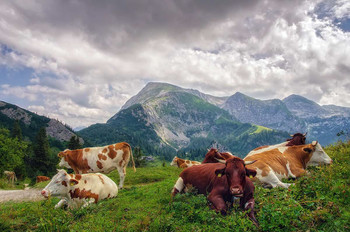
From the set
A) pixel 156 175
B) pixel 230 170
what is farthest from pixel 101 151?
pixel 230 170

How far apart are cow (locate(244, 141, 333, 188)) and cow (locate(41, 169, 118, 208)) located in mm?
7677

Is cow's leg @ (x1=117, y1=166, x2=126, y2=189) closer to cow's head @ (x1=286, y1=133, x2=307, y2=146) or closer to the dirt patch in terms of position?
the dirt patch

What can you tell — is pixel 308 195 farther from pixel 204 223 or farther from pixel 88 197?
pixel 88 197

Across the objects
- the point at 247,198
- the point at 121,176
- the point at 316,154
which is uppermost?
the point at 316,154

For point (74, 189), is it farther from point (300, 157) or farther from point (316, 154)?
point (316, 154)

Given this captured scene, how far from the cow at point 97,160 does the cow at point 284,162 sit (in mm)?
10727

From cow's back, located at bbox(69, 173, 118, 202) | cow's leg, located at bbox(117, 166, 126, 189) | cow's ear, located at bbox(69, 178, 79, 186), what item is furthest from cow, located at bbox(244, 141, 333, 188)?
cow's leg, located at bbox(117, 166, 126, 189)

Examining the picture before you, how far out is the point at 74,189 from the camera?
9836 millimetres

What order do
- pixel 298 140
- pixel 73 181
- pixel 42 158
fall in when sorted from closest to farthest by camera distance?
pixel 73 181
pixel 298 140
pixel 42 158

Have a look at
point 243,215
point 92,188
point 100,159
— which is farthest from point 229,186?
point 100,159

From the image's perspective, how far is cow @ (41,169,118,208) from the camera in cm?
949

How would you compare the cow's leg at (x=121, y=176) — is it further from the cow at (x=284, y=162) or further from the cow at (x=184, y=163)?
the cow at (x=184, y=163)

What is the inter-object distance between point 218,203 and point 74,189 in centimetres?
720

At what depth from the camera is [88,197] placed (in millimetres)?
9945
